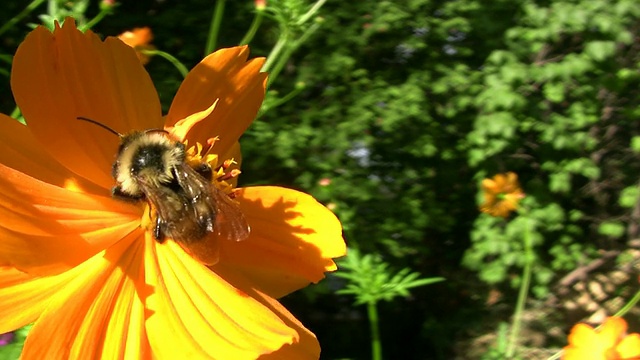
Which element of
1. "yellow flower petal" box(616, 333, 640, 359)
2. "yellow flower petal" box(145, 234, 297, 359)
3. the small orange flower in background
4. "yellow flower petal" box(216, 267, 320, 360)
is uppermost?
"yellow flower petal" box(145, 234, 297, 359)

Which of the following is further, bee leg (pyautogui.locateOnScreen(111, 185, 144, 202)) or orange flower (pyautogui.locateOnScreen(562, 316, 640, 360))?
orange flower (pyautogui.locateOnScreen(562, 316, 640, 360))

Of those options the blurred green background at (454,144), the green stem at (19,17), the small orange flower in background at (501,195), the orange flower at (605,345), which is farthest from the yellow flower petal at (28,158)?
the blurred green background at (454,144)

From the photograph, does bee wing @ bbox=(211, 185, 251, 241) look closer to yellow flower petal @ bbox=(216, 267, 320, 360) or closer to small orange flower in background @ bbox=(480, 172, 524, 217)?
yellow flower petal @ bbox=(216, 267, 320, 360)

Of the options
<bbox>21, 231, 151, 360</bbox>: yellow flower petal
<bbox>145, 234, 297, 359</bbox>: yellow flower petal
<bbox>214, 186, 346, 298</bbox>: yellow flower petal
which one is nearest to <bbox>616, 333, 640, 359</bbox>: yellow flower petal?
<bbox>214, 186, 346, 298</bbox>: yellow flower petal

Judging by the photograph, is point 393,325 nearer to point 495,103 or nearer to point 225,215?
point 495,103

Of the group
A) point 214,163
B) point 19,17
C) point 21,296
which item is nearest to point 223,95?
point 214,163

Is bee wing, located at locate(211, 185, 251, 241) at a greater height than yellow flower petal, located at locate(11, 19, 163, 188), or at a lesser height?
lesser

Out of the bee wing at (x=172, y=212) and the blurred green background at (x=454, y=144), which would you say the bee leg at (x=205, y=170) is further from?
the blurred green background at (x=454, y=144)
